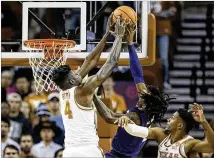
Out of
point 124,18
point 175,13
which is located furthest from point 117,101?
point 124,18

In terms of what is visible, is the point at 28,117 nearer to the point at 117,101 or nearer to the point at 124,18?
the point at 117,101

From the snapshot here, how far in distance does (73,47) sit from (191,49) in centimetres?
493

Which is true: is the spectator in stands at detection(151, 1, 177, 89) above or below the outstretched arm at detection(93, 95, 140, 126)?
above

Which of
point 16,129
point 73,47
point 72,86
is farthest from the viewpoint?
point 16,129

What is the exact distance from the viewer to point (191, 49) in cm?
1261

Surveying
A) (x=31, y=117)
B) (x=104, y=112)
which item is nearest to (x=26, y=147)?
(x=31, y=117)

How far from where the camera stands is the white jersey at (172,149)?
6.85m

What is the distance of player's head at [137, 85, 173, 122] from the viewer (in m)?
7.04

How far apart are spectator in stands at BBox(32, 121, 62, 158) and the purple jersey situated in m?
3.20

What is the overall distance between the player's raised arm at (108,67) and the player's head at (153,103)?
1.28 feet

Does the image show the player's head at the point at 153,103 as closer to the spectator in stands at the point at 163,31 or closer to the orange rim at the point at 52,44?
the orange rim at the point at 52,44

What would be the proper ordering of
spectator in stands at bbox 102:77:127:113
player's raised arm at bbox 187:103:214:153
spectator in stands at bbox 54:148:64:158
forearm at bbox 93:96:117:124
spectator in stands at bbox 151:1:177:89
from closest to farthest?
player's raised arm at bbox 187:103:214:153, forearm at bbox 93:96:117:124, spectator in stands at bbox 54:148:64:158, spectator in stands at bbox 102:77:127:113, spectator in stands at bbox 151:1:177:89

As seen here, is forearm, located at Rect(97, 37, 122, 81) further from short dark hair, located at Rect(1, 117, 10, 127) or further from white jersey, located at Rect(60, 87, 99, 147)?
short dark hair, located at Rect(1, 117, 10, 127)

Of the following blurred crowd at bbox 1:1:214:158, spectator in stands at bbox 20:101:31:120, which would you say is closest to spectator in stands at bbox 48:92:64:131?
blurred crowd at bbox 1:1:214:158
